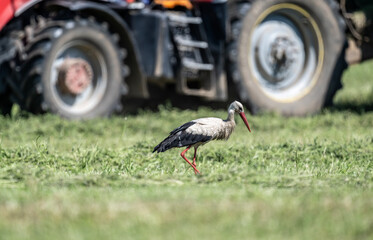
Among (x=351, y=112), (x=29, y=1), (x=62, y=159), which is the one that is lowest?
(x=351, y=112)

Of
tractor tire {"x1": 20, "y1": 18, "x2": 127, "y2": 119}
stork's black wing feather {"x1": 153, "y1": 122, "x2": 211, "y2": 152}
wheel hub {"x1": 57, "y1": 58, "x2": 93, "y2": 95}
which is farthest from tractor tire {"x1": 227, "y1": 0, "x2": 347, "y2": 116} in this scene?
stork's black wing feather {"x1": 153, "y1": 122, "x2": 211, "y2": 152}

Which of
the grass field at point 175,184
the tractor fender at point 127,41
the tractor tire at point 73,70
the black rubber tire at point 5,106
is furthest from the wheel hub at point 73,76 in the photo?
the black rubber tire at point 5,106

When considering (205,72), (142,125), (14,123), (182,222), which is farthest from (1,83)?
(182,222)

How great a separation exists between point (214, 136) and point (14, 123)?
3725 mm

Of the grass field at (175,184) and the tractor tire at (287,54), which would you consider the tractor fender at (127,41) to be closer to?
the grass field at (175,184)

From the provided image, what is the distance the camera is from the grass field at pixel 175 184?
15.8ft

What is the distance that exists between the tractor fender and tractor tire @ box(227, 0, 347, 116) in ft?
4.32

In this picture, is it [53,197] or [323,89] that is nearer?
[53,197]

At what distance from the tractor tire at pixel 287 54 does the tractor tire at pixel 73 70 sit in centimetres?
179

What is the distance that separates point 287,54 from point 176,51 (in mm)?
1827

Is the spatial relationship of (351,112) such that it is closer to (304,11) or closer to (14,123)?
(304,11)

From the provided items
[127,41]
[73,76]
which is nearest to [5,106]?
[73,76]

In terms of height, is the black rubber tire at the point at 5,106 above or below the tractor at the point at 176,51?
below

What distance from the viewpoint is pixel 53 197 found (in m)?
5.48
